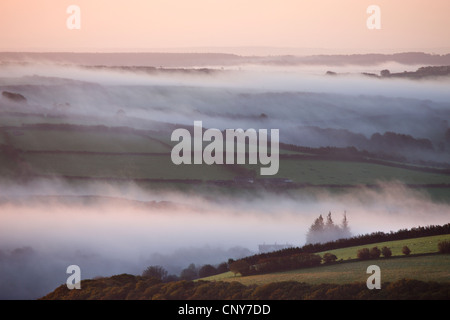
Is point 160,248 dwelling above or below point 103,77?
below

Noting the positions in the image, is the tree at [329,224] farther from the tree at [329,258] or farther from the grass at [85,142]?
the grass at [85,142]

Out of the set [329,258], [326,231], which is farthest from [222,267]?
[326,231]

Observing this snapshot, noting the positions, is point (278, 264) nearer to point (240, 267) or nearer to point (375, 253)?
point (240, 267)

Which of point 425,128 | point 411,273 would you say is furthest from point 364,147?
point 411,273

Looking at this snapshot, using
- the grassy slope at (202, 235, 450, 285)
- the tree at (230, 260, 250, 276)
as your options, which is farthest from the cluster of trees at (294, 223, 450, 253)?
the tree at (230, 260, 250, 276)

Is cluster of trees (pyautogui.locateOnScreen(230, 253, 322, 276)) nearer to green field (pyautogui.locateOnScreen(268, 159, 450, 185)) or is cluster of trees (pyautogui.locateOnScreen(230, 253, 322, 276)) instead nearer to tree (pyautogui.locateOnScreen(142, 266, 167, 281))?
tree (pyautogui.locateOnScreen(142, 266, 167, 281))

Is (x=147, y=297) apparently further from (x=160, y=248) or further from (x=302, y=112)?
(x=302, y=112)

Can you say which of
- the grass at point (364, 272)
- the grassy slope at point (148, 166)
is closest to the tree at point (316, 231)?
the grassy slope at point (148, 166)

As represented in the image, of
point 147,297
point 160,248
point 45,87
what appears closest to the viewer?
point 147,297
